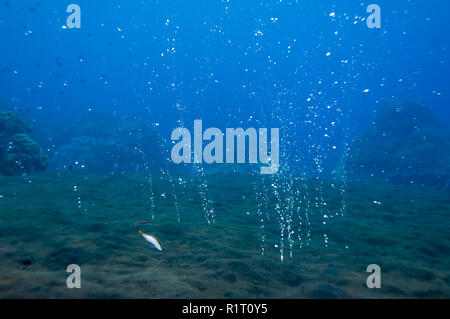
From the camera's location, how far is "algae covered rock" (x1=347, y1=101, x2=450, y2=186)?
1736cm

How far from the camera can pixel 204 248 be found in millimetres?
4461

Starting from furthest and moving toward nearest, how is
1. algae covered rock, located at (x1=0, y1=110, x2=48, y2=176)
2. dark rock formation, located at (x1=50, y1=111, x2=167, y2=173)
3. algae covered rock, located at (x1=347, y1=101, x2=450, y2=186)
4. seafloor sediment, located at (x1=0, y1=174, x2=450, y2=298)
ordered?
dark rock formation, located at (x1=50, y1=111, x2=167, y2=173), algae covered rock, located at (x1=347, y1=101, x2=450, y2=186), algae covered rock, located at (x1=0, y1=110, x2=48, y2=176), seafloor sediment, located at (x1=0, y1=174, x2=450, y2=298)

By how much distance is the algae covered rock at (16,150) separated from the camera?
11.3 meters

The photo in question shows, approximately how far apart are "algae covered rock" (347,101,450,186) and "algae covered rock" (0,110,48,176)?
2133 cm

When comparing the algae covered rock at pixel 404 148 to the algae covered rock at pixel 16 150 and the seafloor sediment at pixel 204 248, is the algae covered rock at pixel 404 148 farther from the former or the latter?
the algae covered rock at pixel 16 150

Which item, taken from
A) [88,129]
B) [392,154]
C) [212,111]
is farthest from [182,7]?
[392,154]

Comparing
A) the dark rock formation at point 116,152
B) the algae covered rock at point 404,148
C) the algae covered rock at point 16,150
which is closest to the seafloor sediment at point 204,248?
the algae covered rock at point 16,150

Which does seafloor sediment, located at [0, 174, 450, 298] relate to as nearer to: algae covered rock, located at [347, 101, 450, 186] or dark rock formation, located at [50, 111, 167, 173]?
algae covered rock, located at [347, 101, 450, 186]

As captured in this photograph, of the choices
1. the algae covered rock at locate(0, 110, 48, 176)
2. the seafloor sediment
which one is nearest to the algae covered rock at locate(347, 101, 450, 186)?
the seafloor sediment

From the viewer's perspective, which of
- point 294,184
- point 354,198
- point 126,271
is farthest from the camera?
point 294,184

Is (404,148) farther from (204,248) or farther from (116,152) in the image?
(116,152)
